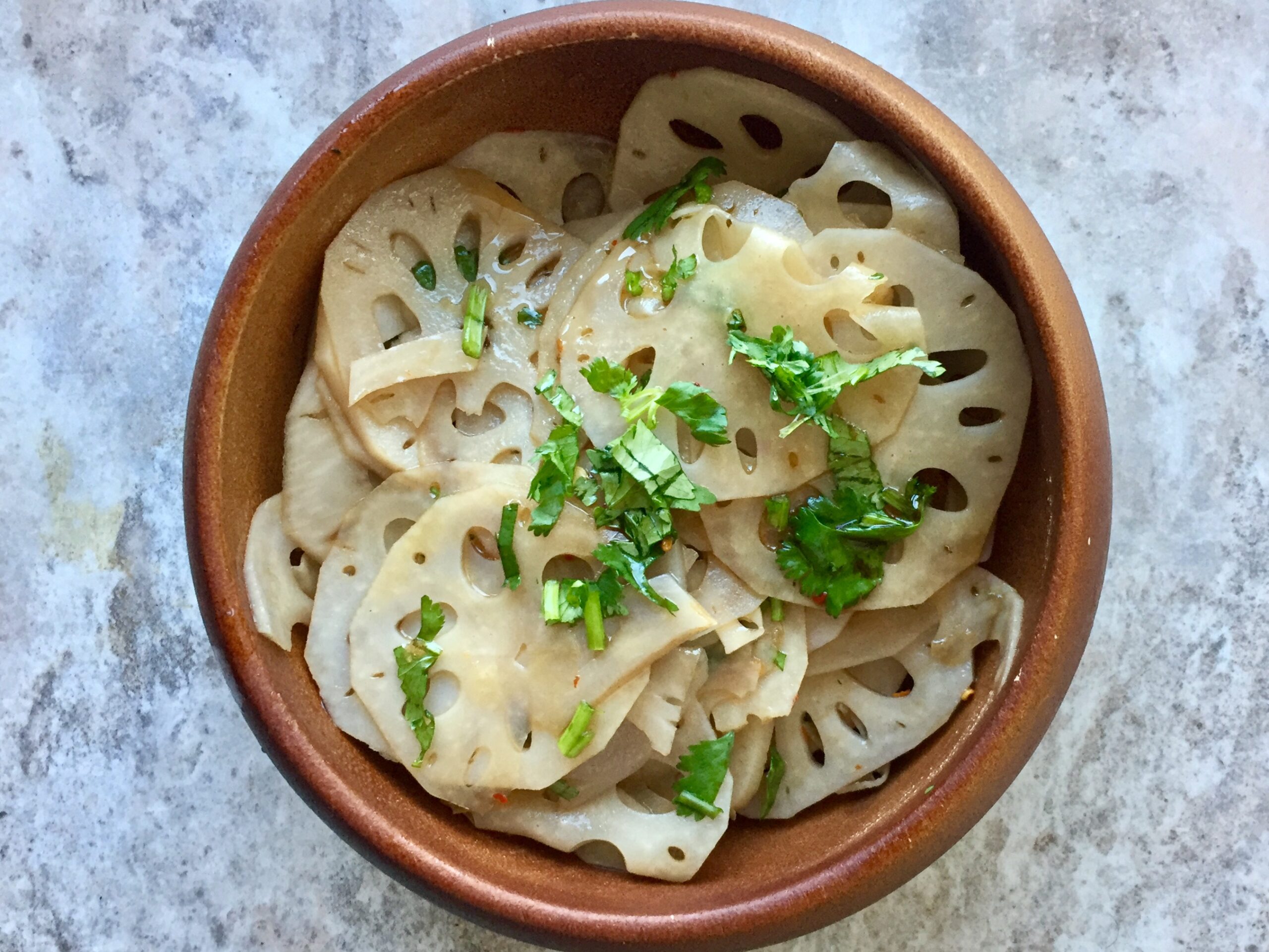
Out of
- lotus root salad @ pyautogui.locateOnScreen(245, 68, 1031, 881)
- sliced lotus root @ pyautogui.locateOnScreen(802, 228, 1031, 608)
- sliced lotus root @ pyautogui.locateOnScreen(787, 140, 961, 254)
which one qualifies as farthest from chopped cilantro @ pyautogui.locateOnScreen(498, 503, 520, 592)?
sliced lotus root @ pyautogui.locateOnScreen(787, 140, 961, 254)

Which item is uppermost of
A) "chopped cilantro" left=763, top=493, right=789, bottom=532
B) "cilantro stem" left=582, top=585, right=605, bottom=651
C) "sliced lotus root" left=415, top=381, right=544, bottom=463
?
"chopped cilantro" left=763, top=493, right=789, bottom=532

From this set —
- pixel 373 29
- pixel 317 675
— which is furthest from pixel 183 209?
pixel 317 675

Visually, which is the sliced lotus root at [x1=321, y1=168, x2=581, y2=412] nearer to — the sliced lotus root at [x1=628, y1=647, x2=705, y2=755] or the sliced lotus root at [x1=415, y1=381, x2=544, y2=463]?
the sliced lotus root at [x1=415, y1=381, x2=544, y2=463]

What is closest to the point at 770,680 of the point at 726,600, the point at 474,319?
the point at 726,600

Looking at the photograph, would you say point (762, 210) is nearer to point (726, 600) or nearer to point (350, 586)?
point (726, 600)

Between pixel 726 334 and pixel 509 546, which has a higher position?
pixel 726 334

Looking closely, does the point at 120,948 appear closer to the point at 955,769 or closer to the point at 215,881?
the point at 215,881

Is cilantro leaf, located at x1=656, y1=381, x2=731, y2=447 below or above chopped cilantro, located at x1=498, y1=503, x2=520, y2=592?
above
